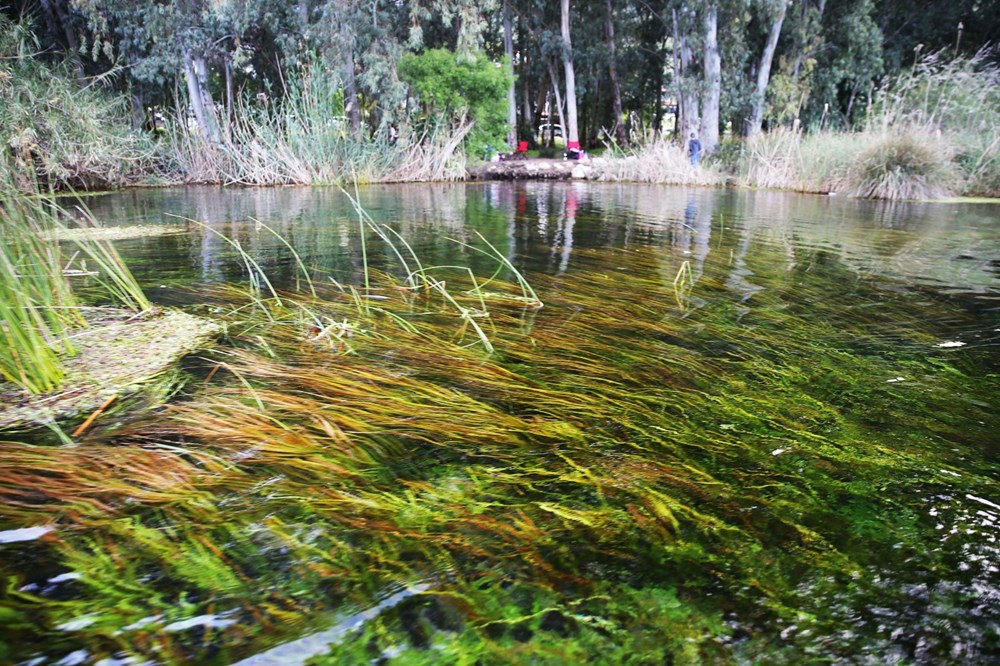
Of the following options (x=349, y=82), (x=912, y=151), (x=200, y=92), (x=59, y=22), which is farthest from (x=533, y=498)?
(x=59, y=22)

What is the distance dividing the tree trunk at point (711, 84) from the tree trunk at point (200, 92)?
10.6 m

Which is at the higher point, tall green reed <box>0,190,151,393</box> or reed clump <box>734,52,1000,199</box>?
reed clump <box>734,52,1000,199</box>

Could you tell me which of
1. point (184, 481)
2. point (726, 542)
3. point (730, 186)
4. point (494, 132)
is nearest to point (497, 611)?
point (726, 542)

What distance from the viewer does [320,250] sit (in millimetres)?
3928

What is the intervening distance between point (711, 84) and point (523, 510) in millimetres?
14536

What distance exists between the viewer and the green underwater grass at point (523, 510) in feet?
2.67

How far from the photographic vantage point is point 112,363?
1.78 meters

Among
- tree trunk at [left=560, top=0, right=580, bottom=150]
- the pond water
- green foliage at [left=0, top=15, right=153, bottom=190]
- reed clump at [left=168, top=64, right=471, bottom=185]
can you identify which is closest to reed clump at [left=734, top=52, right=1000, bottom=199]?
tree trunk at [left=560, top=0, right=580, bottom=150]

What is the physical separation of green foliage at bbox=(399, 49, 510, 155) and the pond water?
40.4 ft

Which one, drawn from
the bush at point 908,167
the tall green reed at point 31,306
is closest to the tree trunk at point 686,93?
the bush at point 908,167

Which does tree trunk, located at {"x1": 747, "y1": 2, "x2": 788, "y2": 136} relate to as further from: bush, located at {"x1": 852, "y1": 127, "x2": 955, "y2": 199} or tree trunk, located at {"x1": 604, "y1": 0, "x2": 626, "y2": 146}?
bush, located at {"x1": 852, "y1": 127, "x2": 955, "y2": 199}

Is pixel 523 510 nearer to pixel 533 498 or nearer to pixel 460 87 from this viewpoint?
pixel 533 498

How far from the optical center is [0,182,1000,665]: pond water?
81cm

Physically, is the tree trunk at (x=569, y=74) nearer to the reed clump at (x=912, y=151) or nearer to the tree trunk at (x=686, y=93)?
the tree trunk at (x=686, y=93)
